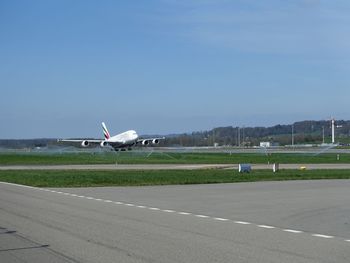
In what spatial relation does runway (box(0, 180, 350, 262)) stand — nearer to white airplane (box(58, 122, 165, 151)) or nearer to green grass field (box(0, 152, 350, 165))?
green grass field (box(0, 152, 350, 165))

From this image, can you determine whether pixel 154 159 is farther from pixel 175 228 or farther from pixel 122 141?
pixel 175 228

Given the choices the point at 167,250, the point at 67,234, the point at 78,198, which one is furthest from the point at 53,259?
the point at 78,198

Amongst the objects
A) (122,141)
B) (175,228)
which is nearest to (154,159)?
(122,141)

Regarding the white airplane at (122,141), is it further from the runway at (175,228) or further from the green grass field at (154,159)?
the runway at (175,228)

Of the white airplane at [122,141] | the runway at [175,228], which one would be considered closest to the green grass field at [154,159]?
the white airplane at [122,141]

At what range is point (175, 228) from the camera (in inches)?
508

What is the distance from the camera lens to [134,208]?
688 inches

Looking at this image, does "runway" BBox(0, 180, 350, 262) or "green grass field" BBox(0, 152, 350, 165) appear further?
"green grass field" BBox(0, 152, 350, 165)

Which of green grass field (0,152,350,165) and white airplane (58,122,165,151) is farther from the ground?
white airplane (58,122,165,151)

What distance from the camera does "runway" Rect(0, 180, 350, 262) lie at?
31.5 feet

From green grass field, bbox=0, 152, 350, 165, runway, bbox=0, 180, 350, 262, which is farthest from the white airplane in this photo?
runway, bbox=0, 180, 350, 262

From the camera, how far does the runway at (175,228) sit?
Result: 959 cm

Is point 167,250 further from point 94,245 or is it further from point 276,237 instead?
point 276,237

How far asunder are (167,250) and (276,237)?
2.70 m
